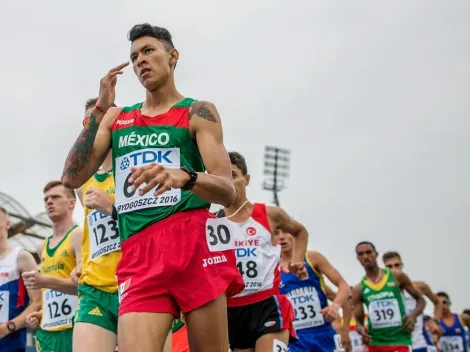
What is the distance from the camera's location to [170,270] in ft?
16.4

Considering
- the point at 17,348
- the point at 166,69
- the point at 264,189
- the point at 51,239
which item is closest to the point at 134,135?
the point at 166,69

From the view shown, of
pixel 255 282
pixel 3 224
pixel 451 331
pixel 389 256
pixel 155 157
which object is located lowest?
pixel 451 331

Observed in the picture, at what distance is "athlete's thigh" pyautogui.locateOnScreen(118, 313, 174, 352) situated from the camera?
15.8 ft

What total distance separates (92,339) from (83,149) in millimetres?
1506

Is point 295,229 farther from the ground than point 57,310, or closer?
farther from the ground

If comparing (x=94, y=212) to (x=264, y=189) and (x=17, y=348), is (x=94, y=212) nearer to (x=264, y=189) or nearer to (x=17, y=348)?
(x=17, y=348)

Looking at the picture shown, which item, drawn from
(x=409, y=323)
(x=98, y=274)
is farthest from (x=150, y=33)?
(x=409, y=323)

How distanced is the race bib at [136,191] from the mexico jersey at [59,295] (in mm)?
3740

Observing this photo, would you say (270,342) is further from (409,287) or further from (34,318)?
(409,287)

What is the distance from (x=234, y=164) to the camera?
855cm

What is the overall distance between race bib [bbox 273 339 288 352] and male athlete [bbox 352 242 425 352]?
5.68 m

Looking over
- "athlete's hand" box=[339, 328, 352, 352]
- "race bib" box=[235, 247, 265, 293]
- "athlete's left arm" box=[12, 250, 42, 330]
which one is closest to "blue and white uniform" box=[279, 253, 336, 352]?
"athlete's hand" box=[339, 328, 352, 352]

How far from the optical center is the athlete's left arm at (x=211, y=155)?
16.0ft

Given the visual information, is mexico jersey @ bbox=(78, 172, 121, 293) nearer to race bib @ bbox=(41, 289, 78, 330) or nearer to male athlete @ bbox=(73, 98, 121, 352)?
male athlete @ bbox=(73, 98, 121, 352)
